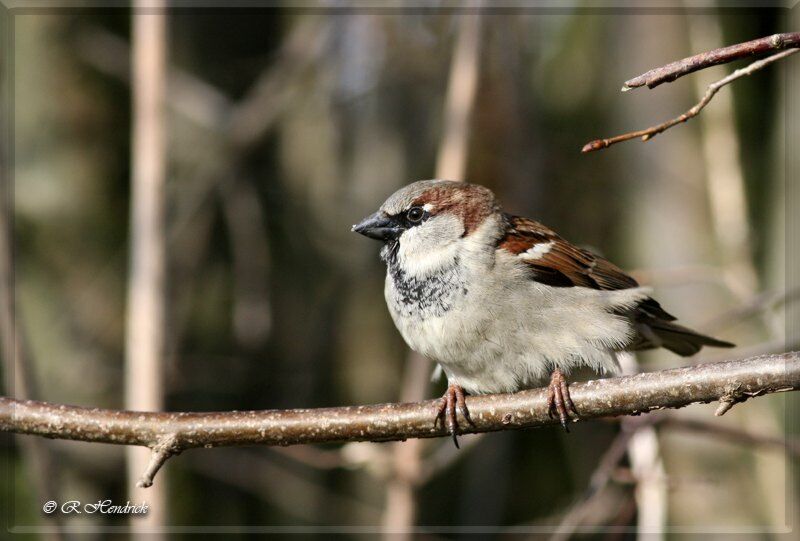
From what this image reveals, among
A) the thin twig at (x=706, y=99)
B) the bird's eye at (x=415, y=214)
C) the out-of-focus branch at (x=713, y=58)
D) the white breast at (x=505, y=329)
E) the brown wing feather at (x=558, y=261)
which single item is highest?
the out-of-focus branch at (x=713, y=58)

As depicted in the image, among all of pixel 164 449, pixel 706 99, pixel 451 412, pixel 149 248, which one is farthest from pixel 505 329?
pixel 149 248

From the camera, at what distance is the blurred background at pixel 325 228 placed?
130 inches

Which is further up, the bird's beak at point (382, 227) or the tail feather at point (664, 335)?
the bird's beak at point (382, 227)

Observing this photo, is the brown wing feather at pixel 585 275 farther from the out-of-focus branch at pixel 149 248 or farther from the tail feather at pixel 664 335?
the out-of-focus branch at pixel 149 248

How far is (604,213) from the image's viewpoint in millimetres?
5742

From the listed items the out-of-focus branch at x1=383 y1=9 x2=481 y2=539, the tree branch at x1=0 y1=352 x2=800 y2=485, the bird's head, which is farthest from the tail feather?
the out-of-focus branch at x1=383 y1=9 x2=481 y2=539

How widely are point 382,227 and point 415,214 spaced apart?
116mm

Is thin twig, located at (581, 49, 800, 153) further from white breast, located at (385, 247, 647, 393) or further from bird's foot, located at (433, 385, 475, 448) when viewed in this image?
white breast, located at (385, 247, 647, 393)

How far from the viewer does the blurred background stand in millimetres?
3309

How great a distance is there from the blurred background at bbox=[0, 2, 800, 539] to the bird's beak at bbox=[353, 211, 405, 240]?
75cm

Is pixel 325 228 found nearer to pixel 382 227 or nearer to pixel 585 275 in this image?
pixel 382 227

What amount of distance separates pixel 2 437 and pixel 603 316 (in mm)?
3095

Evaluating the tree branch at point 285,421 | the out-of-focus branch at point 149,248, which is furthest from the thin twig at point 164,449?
the out-of-focus branch at point 149,248

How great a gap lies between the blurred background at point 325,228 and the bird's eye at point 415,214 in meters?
0.70
